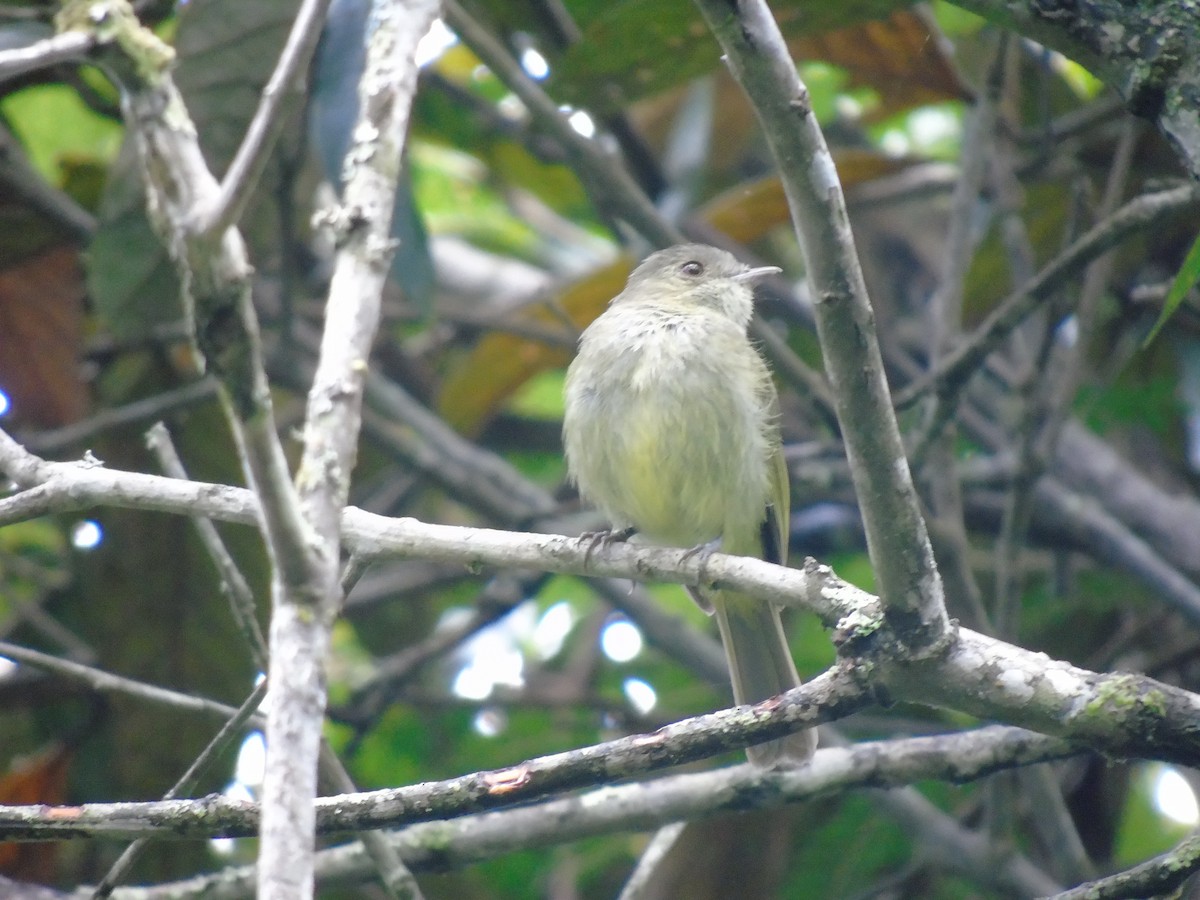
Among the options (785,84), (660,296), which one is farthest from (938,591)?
(660,296)

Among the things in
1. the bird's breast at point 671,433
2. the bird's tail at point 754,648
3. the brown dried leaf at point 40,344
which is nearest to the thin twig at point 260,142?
the bird's breast at point 671,433

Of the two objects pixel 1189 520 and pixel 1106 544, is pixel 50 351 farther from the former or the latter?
pixel 1189 520

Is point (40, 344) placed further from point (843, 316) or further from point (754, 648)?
point (843, 316)

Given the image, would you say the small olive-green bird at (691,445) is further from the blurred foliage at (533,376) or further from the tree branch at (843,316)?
the tree branch at (843,316)

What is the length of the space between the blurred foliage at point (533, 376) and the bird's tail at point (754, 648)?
0.42 m

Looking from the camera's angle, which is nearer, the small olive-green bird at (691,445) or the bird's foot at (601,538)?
the bird's foot at (601,538)

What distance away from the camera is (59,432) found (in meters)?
5.37

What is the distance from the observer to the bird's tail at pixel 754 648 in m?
4.79

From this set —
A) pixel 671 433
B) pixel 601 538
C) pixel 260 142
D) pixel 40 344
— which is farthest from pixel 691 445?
pixel 260 142

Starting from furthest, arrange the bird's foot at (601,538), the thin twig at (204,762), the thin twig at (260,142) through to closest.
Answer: the bird's foot at (601,538) < the thin twig at (204,762) < the thin twig at (260,142)

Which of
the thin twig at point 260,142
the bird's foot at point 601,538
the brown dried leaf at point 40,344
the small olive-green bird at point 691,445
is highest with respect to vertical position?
the brown dried leaf at point 40,344

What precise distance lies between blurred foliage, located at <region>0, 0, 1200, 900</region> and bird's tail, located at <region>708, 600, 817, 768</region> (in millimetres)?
422

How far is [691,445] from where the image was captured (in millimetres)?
4465

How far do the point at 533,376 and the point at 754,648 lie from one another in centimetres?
183
